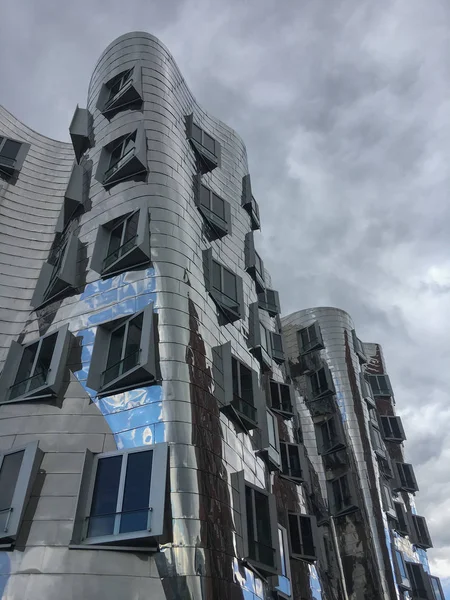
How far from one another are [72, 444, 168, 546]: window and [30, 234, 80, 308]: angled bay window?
7.30 metres

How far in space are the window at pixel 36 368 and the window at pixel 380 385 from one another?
37.7m

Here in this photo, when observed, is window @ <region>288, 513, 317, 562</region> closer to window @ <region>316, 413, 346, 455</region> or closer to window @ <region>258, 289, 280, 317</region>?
window @ <region>316, 413, 346, 455</region>

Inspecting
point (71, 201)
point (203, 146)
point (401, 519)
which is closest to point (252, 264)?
point (203, 146)

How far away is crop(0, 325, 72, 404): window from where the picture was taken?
16.2 m

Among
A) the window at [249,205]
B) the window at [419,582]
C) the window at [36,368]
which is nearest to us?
the window at [36,368]

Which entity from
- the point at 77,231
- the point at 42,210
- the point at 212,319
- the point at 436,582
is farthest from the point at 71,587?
the point at 436,582

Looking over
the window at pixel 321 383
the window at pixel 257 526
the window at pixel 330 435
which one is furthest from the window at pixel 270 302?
the window at pixel 257 526

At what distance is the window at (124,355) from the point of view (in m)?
15.6

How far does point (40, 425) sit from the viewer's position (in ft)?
50.9

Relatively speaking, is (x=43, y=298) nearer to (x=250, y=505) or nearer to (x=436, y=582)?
(x=250, y=505)

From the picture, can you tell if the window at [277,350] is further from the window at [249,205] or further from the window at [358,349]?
the window at [358,349]

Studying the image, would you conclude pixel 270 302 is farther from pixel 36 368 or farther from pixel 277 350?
pixel 36 368

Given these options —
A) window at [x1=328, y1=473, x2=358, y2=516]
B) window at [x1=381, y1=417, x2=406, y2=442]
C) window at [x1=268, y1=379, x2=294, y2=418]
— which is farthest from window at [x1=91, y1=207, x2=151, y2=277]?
window at [x1=381, y1=417, x2=406, y2=442]

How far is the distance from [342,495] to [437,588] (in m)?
14.7
